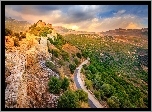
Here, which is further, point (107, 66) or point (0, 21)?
point (107, 66)

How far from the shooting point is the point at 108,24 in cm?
683

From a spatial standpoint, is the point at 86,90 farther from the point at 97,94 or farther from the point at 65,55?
the point at 65,55

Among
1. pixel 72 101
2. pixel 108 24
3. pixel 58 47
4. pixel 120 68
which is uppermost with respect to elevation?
pixel 108 24

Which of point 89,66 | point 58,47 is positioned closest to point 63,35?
point 58,47

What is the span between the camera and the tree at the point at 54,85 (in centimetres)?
657

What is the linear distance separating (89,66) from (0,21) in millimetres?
2000

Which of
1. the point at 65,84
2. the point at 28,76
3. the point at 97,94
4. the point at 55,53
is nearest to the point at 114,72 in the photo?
the point at 97,94

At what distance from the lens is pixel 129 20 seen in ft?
22.2

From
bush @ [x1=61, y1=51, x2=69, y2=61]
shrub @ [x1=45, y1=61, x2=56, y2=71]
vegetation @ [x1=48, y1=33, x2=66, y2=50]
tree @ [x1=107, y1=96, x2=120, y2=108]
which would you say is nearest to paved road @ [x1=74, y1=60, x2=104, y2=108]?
tree @ [x1=107, y1=96, x2=120, y2=108]

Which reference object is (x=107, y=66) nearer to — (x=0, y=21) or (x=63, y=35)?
(x=63, y=35)

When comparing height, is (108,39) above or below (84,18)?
below

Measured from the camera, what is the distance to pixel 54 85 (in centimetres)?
659

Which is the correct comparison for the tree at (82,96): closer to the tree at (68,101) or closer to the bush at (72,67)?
the tree at (68,101)

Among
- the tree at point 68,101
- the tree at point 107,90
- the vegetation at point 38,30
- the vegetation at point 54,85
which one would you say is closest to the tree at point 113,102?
the tree at point 107,90
